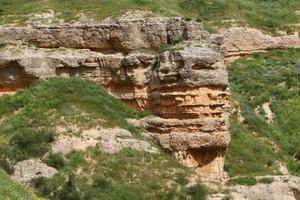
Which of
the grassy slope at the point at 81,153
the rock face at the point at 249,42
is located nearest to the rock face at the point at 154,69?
the grassy slope at the point at 81,153

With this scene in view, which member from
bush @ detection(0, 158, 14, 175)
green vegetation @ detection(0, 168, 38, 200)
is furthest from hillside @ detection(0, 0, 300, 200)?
green vegetation @ detection(0, 168, 38, 200)

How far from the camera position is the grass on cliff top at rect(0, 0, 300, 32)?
3297cm

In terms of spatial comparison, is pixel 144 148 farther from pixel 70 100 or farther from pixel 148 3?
pixel 148 3

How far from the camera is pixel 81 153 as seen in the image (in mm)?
26203

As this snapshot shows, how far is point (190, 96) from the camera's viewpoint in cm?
2812

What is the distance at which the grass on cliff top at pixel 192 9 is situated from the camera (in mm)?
32969

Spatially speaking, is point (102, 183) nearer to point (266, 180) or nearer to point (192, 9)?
point (266, 180)

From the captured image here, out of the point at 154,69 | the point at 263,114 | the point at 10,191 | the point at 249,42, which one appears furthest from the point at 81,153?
the point at 249,42

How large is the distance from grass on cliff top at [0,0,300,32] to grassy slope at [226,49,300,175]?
353cm

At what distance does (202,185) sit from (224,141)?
3170mm

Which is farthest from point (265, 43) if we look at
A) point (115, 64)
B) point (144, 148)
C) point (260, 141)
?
point (144, 148)

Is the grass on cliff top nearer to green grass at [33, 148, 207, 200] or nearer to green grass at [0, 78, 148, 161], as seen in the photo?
green grass at [0, 78, 148, 161]

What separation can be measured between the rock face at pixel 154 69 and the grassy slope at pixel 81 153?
2.97 feet

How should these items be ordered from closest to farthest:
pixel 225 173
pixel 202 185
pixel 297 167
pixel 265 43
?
1. pixel 202 185
2. pixel 225 173
3. pixel 297 167
4. pixel 265 43
